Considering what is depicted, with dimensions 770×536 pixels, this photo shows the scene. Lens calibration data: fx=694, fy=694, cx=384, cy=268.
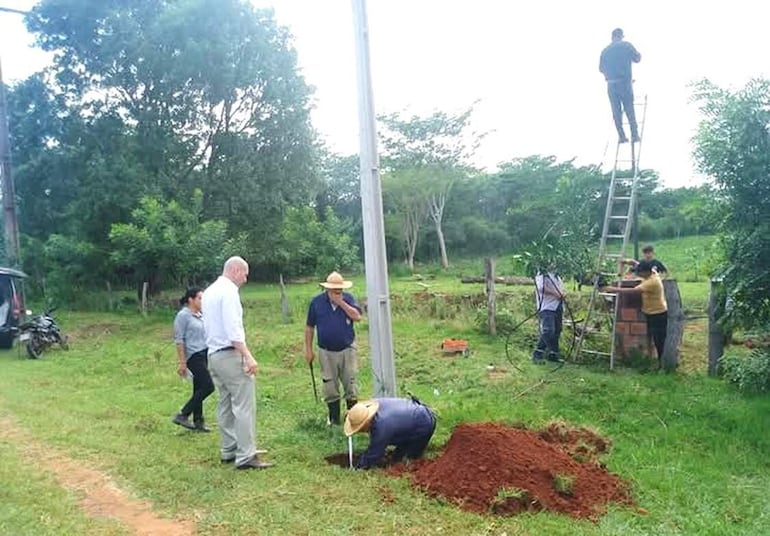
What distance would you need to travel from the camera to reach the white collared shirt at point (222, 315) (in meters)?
5.59

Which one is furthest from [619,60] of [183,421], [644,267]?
[183,421]

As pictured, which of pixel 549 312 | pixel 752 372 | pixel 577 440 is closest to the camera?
pixel 577 440

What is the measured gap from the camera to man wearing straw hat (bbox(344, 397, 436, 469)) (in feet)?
18.1

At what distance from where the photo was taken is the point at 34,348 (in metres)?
13.0

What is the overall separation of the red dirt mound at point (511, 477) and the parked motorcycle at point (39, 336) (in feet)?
32.6

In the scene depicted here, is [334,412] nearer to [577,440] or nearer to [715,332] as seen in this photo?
[577,440]

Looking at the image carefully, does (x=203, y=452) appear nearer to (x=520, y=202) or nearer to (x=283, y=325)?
(x=283, y=325)

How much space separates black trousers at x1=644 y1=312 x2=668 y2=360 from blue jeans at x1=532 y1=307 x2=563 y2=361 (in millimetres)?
1232

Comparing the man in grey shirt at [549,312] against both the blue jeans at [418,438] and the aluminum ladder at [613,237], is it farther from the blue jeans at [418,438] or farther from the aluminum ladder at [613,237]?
the blue jeans at [418,438]

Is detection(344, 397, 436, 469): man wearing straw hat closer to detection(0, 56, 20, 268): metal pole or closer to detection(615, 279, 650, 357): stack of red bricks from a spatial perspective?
detection(615, 279, 650, 357): stack of red bricks

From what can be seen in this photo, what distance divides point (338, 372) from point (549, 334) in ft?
12.5

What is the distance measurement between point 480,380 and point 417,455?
3179 mm

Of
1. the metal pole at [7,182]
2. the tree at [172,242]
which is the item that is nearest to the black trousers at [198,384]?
the tree at [172,242]

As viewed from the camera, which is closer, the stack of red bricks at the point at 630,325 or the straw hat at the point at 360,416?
the straw hat at the point at 360,416
